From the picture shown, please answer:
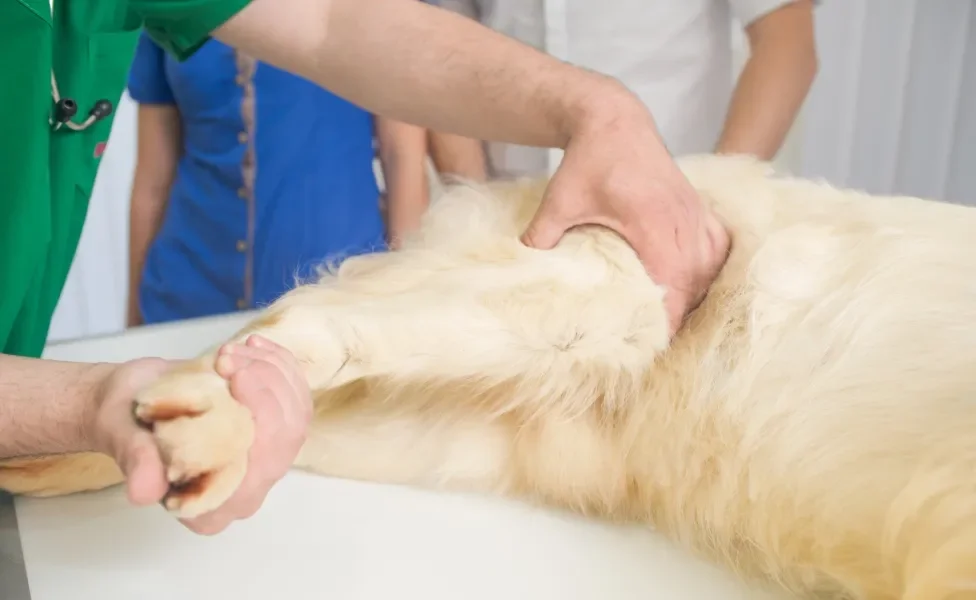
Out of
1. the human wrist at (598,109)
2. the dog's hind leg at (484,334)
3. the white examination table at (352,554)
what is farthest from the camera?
the human wrist at (598,109)

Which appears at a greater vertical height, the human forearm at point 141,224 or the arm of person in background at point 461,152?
the arm of person in background at point 461,152

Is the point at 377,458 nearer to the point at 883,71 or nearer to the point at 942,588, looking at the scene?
the point at 942,588

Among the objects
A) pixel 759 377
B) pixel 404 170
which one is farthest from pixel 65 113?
pixel 404 170

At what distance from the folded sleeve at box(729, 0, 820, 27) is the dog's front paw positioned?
1.03 m

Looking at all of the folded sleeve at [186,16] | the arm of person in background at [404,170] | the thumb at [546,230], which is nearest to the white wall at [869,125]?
the arm of person in background at [404,170]

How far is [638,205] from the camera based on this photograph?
786 millimetres

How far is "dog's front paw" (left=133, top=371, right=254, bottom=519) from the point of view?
0.50 m

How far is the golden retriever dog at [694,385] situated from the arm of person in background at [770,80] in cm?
41

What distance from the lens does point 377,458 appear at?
30.1 inches

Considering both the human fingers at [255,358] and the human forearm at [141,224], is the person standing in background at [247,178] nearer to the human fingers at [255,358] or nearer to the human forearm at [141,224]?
the human forearm at [141,224]

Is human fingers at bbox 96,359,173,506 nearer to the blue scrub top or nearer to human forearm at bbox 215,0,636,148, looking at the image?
human forearm at bbox 215,0,636,148

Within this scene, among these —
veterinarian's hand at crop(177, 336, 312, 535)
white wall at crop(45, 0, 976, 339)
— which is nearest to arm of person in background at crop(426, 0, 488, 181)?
white wall at crop(45, 0, 976, 339)

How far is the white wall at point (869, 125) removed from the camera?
1.94m

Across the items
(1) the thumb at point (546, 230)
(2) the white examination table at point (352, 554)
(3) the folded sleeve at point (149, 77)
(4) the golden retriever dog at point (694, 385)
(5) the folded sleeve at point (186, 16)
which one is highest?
(5) the folded sleeve at point (186, 16)
